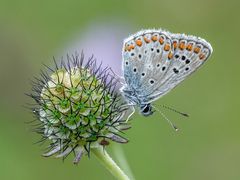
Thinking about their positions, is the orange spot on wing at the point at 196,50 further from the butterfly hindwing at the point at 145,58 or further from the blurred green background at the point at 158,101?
the blurred green background at the point at 158,101

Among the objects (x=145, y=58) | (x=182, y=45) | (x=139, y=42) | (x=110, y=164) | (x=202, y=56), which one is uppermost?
(x=139, y=42)

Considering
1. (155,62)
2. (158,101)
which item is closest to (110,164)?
(155,62)

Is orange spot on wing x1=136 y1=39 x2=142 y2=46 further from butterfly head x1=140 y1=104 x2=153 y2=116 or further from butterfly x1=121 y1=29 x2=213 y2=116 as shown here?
butterfly head x1=140 y1=104 x2=153 y2=116

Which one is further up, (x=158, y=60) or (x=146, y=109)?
(x=158, y=60)

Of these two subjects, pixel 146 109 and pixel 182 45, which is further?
pixel 146 109

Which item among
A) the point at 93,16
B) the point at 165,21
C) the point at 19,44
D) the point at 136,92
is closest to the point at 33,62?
the point at 19,44

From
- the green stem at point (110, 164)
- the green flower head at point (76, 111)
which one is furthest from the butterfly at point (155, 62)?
the green stem at point (110, 164)

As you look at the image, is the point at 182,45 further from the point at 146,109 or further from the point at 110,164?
the point at 110,164

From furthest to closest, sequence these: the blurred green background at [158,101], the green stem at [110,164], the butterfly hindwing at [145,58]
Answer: the blurred green background at [158,101]
the butterfly hindwing at [145,58]
the green stem at [110,164]
